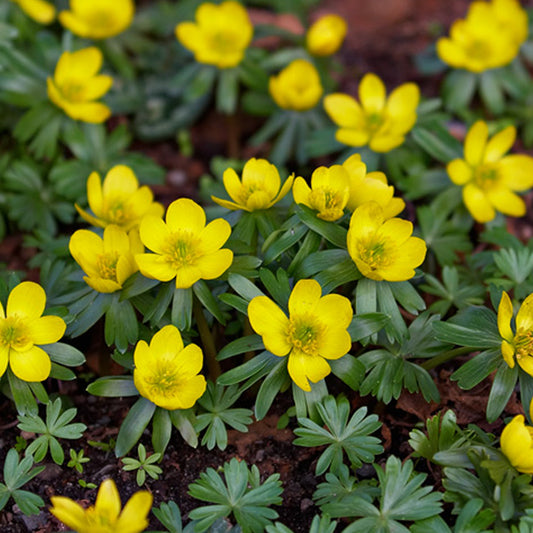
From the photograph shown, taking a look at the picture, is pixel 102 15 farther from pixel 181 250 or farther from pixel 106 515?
pixel 106 515

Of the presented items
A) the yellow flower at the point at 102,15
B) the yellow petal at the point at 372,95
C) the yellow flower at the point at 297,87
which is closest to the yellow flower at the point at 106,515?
the yellow petal at the point at 372,95

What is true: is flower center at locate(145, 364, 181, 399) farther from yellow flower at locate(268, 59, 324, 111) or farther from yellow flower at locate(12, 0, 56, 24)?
yellow flower at locate(12, 0, 56, 24)

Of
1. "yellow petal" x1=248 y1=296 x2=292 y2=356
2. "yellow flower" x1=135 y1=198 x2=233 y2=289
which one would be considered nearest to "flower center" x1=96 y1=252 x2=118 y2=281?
"yellow flower" x1=135 y1=198 x2=233 y2=289

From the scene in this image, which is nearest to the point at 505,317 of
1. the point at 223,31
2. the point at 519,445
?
the point at 519,445

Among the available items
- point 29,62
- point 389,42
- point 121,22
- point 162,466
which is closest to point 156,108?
point 121,22

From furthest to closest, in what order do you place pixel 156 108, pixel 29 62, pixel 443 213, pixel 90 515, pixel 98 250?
pixel 156 108 < pixel 29 62 < pixel 443 213 < pixel 98 250 < pixel 90 515

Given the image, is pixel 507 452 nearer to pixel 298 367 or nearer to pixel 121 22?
pixel 298 367
